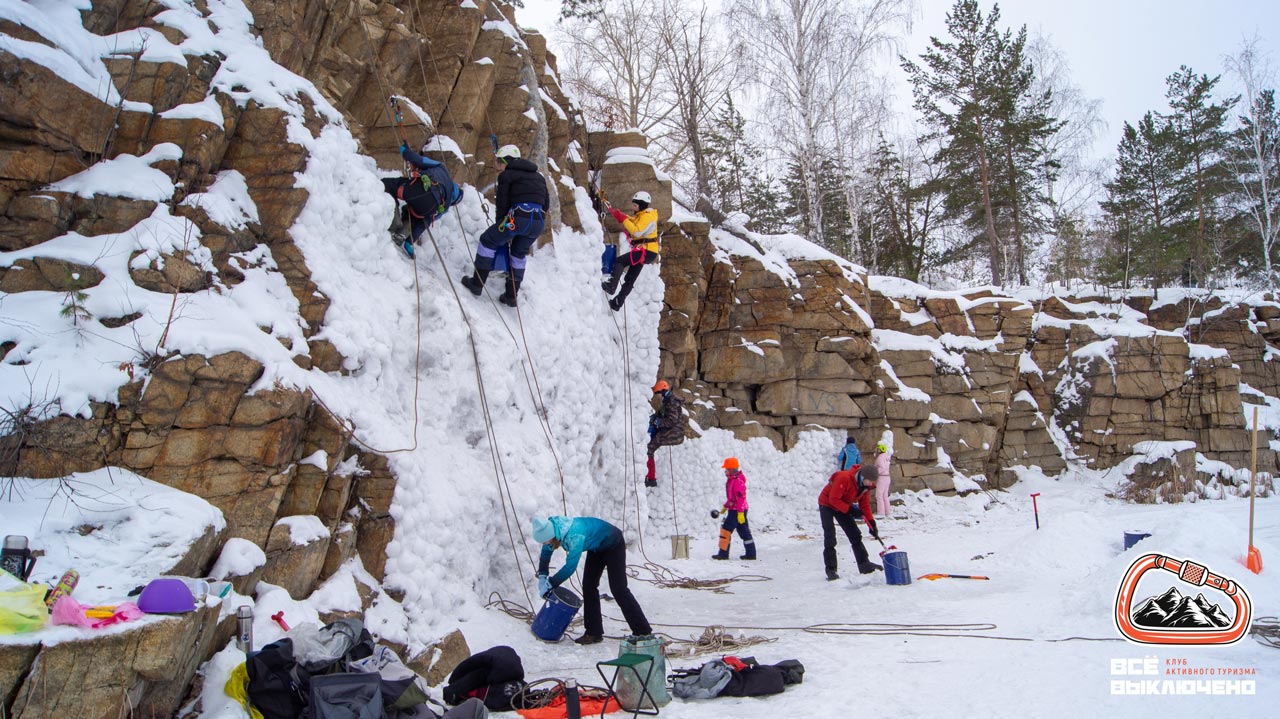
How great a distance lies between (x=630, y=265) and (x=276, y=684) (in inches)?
323

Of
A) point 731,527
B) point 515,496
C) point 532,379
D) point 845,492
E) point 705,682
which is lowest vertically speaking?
point 705,682

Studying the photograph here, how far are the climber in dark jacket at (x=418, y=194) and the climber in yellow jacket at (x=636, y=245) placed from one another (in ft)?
11.8

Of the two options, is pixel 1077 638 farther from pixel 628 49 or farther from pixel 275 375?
pixel 628 49

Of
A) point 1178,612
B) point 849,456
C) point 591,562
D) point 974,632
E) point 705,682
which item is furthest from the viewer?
point 849,456

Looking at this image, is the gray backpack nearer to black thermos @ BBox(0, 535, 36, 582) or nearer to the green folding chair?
the green folding chair

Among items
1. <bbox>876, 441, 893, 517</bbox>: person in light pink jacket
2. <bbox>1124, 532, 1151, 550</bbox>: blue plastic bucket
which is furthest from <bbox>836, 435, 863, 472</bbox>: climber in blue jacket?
<bbox>1124, 532, 1151, 550</bbox>: blue plastic bucket

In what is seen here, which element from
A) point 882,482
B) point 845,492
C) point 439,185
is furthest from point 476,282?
point 882,482

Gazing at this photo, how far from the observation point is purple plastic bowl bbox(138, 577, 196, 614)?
12.2ft

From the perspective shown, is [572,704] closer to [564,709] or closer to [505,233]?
[564,709]

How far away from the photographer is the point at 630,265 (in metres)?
11.3

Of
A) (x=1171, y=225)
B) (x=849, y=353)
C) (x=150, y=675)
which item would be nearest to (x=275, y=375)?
(x=150, y=675)

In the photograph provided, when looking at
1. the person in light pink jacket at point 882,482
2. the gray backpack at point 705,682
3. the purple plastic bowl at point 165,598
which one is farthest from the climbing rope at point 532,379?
the person in light pink jacket at point 882,482

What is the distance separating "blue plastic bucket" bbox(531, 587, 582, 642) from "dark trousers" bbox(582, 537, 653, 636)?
19cm

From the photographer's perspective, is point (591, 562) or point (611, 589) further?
point (591, 562)
